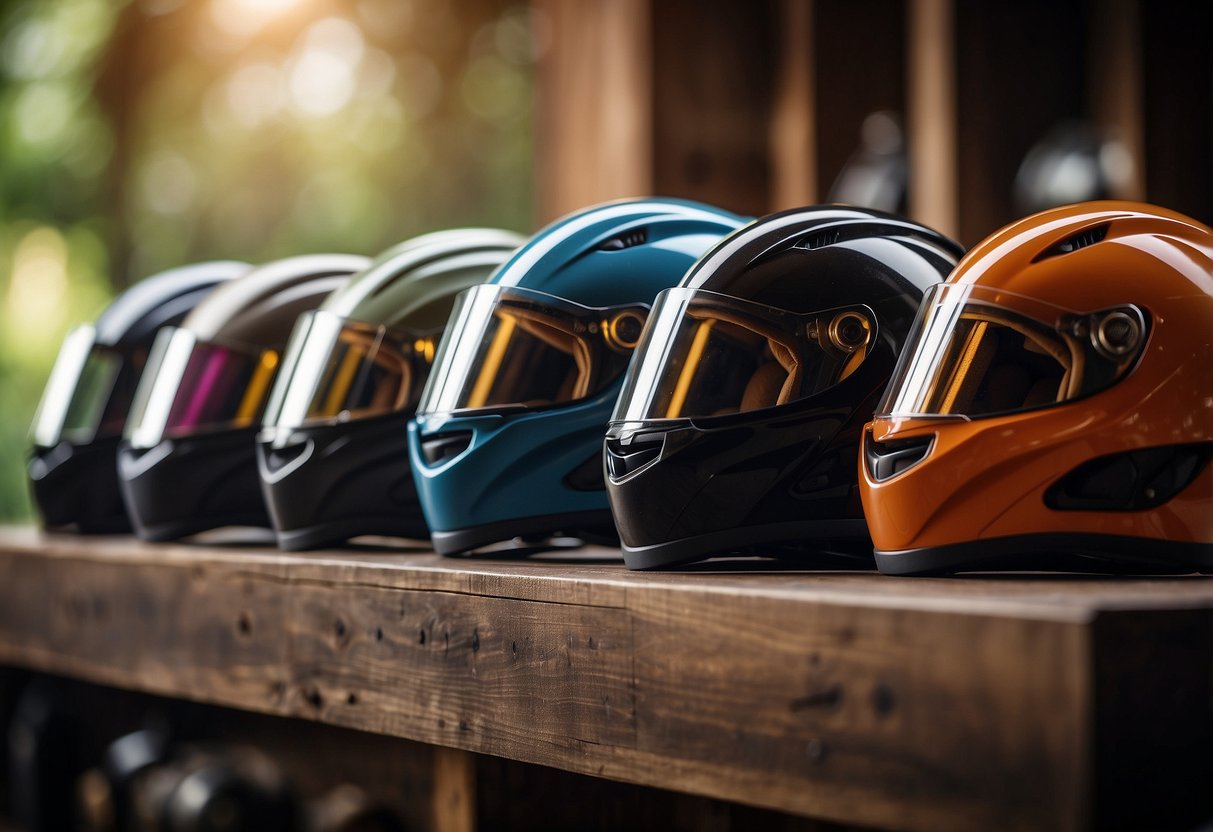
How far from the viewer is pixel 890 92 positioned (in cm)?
320

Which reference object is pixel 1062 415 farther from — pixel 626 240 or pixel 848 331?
pixel 626 240

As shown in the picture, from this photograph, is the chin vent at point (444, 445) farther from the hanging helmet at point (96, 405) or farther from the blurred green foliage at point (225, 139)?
the blurred green foliage at point (225, 139)

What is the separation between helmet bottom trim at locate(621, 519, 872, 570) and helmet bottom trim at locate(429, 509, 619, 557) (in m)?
0.18

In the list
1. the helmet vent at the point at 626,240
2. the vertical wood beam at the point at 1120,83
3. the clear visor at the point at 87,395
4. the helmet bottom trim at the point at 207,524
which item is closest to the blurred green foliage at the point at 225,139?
the vertical wood beam at the point at 1120,83

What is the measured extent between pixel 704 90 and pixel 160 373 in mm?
1572

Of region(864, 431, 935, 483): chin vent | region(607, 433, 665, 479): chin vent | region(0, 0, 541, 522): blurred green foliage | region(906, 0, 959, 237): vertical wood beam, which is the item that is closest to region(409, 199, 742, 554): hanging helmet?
region(607, 433, 665, 479): chin vent

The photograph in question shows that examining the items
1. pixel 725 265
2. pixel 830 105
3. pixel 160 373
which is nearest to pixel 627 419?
pixel 725 265

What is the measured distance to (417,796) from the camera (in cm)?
203

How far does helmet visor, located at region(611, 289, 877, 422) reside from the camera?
1226 millimetres

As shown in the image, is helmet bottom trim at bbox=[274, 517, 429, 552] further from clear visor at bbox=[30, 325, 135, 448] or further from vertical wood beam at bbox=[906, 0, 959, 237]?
vertical wood beam at bbox=[906, 0, 959, 237]

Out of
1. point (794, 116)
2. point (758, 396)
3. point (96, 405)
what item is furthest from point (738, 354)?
point (794, 116)

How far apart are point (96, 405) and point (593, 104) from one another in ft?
5.29

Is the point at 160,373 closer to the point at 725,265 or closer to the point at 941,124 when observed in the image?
the point at 725,265

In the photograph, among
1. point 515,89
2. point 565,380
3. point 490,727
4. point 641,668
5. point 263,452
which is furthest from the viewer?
point 515,89
